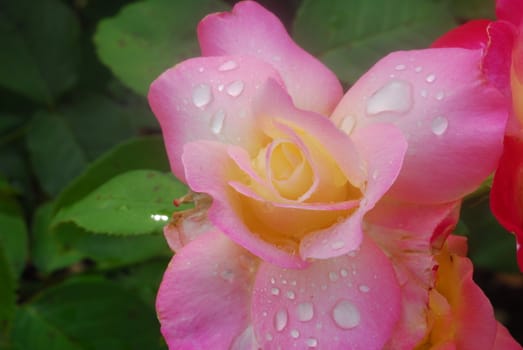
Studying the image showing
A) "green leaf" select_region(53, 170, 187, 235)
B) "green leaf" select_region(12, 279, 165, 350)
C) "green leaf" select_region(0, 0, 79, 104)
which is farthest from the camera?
"green leaf" select_region(0, 0, 79, 104)

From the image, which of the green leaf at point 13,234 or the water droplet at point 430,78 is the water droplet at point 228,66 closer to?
the water droplet at point 430,78

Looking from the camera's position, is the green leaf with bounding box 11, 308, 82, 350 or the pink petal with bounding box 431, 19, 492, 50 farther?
the green leaf with bounding box 11, 308, 82, 350

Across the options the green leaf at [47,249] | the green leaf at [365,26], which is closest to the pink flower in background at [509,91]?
the green leaf at [365,26]

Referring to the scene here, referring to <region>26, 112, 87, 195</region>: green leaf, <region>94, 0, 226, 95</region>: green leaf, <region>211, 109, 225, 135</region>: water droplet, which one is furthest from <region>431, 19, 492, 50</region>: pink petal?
<region>26, 112, 87, 195</region>: green leaf

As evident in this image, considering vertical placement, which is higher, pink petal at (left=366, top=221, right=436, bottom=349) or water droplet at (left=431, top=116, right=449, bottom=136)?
water droplet at (left=431, top=116, right=449, bottom=136)

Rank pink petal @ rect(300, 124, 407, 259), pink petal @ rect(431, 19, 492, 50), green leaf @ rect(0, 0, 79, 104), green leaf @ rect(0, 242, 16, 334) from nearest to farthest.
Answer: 1. pink petal @ rect(300, 124, 407, 259)
2. pink petal @ rect(431, 19, 492, 50)
3. green leaf @ rect(0, 242, 16, 334)
4. green leaf @ rect(0, 0, 79, 104)

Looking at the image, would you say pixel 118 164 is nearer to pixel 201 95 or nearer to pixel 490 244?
pixel 201 95

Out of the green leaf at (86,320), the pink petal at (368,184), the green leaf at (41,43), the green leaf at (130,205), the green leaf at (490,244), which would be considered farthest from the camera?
the green leaf at (41,43)

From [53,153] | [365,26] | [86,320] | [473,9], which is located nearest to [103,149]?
[53,153]

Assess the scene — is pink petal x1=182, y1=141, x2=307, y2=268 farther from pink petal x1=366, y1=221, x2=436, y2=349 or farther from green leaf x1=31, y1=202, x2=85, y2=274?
green leaf x1=31, y1=202, x2=85, y2=274
